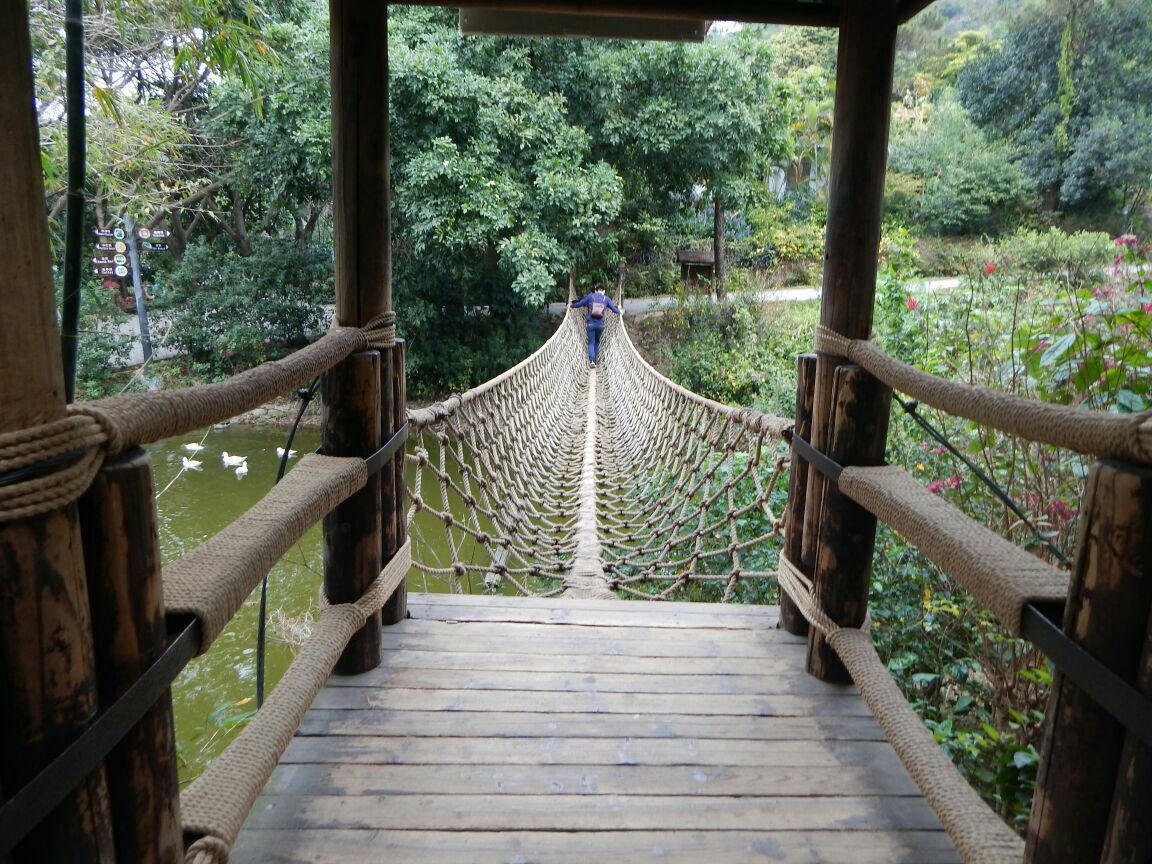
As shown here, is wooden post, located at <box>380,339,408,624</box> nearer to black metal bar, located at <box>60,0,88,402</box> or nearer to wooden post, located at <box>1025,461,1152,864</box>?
black metal bar, located at <box>60,0,88,402</box>

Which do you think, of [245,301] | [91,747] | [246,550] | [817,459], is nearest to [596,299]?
[245,301]

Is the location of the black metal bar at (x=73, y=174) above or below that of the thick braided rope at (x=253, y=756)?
above

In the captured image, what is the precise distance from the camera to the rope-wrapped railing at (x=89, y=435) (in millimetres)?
454

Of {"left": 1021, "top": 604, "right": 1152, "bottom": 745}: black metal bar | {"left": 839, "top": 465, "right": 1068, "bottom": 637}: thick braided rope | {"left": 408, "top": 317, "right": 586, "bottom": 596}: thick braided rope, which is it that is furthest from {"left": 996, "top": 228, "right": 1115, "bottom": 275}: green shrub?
{"left": 1021, "top": 604, "right": 1152, "bottom": 745}: black metal bar

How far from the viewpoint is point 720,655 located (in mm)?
1421

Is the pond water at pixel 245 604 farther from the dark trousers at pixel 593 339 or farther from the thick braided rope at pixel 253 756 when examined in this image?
the dark trousers at pixel 593 339

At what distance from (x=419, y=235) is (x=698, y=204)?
4.67 m

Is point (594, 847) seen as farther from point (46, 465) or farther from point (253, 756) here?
point (46, 465)

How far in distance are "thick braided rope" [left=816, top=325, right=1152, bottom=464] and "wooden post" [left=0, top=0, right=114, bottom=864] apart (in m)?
0.71

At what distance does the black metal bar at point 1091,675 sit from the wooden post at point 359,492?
36.7 inches

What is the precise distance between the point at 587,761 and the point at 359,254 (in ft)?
2.89

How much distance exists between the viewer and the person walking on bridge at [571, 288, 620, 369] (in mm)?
6901

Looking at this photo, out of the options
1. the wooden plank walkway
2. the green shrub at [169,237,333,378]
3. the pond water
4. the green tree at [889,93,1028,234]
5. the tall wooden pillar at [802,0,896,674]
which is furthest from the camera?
the green tree at [889,93,1028,234]

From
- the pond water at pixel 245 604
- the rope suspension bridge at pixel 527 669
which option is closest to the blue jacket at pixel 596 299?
the pond water at pixel 245 604
